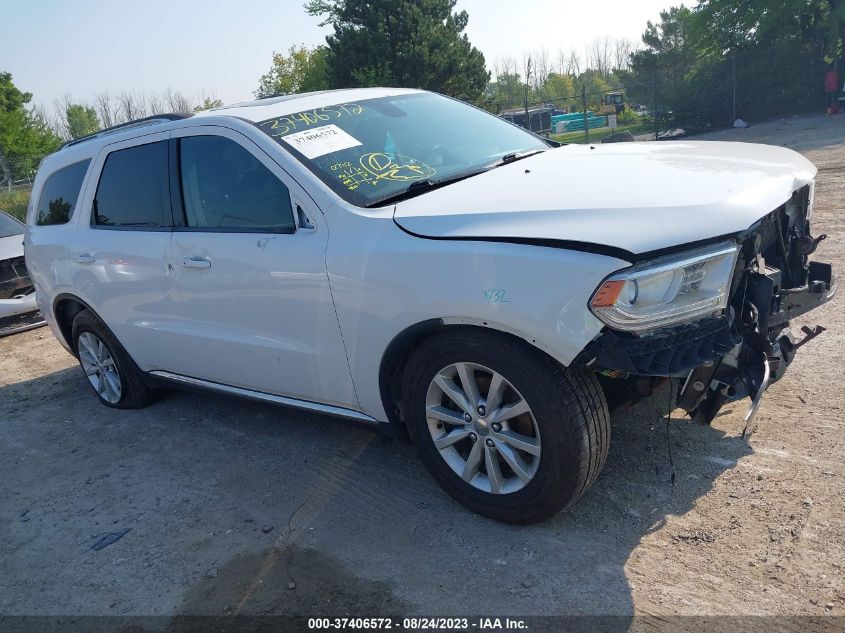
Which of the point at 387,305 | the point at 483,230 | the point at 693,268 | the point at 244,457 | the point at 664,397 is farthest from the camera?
the point at 244,457

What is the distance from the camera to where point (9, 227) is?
903cm

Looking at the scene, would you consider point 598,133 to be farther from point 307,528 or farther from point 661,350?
point 661,350

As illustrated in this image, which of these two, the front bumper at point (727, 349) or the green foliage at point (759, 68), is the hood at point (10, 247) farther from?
the green foliage at point (759, 68)

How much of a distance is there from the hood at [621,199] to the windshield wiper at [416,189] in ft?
0.27

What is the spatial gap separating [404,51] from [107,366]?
24.5 meters

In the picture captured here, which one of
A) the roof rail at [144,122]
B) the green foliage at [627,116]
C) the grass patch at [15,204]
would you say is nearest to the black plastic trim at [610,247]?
the roof rail at [144,122]

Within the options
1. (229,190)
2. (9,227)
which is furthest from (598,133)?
(229,190)

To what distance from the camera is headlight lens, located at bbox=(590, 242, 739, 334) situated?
2584 millimetres

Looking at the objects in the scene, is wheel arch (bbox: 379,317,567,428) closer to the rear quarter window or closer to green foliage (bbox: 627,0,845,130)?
the rear quarter window

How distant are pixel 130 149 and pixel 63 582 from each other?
104 inches

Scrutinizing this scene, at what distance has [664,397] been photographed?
3926 millimetres

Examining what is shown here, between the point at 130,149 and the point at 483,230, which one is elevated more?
the point at 130,149

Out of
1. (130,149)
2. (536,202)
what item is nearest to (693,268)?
(536,202)

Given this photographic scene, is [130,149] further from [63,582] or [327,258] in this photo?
[63,582]
